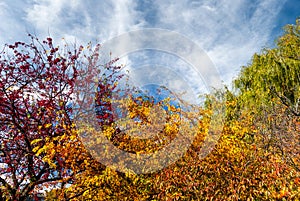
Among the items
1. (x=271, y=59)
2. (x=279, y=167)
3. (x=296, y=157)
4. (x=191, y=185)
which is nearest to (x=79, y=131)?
(x=191, y=185)

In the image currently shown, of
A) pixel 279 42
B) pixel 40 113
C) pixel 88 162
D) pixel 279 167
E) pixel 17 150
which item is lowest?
pixel 279 167

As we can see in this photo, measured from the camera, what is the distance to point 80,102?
778cm

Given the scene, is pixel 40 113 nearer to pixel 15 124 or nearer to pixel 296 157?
pixel 15 124

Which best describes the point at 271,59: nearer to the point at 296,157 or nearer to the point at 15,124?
the point at 296,157

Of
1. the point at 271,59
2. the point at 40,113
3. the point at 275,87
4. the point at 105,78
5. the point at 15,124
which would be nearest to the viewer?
the point at 15,124

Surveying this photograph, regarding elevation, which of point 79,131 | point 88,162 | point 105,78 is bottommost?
point 88,162

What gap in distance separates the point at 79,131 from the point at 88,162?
79 centimetres

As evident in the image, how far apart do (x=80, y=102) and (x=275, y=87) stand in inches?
343

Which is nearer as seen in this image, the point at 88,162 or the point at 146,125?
the point at 88,162

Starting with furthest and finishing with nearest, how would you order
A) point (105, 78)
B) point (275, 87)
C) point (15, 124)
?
point (275, 87) < point (105, 78) < point (15, 124)

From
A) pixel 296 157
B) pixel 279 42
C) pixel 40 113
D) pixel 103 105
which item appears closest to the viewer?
pixel 296 157

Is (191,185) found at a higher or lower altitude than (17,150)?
lower

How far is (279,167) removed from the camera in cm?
519

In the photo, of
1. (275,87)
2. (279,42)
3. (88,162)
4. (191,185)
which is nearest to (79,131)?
(88,162)
